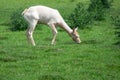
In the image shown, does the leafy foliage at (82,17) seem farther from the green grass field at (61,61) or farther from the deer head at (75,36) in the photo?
the deer head at (75,36)

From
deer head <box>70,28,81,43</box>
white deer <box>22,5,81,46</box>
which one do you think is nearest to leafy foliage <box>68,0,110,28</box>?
deer head <box>70,28,81,43</box>

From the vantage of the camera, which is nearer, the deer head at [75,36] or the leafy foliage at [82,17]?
the deer head at [75,36]

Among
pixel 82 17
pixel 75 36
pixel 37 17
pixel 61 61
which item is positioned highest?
pixel 61 61

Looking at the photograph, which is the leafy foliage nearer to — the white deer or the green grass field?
the green grass field

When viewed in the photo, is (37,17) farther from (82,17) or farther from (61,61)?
(82,17)

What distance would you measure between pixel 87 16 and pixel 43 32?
3.99m

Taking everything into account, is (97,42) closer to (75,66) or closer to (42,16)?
(42,16)

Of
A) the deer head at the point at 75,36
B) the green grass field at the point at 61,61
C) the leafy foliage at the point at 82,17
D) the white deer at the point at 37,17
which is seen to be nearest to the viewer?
the green grass field at the point at 61,61

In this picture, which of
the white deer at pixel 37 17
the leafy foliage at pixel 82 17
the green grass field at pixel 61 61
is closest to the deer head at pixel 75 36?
the green grass field at pixel 61 61

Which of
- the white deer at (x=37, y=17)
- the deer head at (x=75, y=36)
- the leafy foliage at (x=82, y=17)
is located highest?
the white deer at (x=37, y=17)

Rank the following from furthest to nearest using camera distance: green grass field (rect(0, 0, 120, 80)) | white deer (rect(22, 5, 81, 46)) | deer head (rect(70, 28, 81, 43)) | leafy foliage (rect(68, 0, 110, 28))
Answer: leafy foliage (rect(68, 0, 110, 28))
deer head (rect(70, 28, 81, 43))
white deer (rect(22, 5, 81, 46))
green grass field (rect(0, 0, 120, 80))

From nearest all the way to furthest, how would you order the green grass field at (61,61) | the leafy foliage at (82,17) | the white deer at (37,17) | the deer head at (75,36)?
the green grass field at (61,61) → the white deer at (37,17) → the deer head at (75,36) → the leafy foliage at (82,17)

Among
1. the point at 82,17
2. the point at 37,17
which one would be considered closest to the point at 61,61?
the point at 37,17

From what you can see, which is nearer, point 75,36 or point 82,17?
Answer: point 75,36
